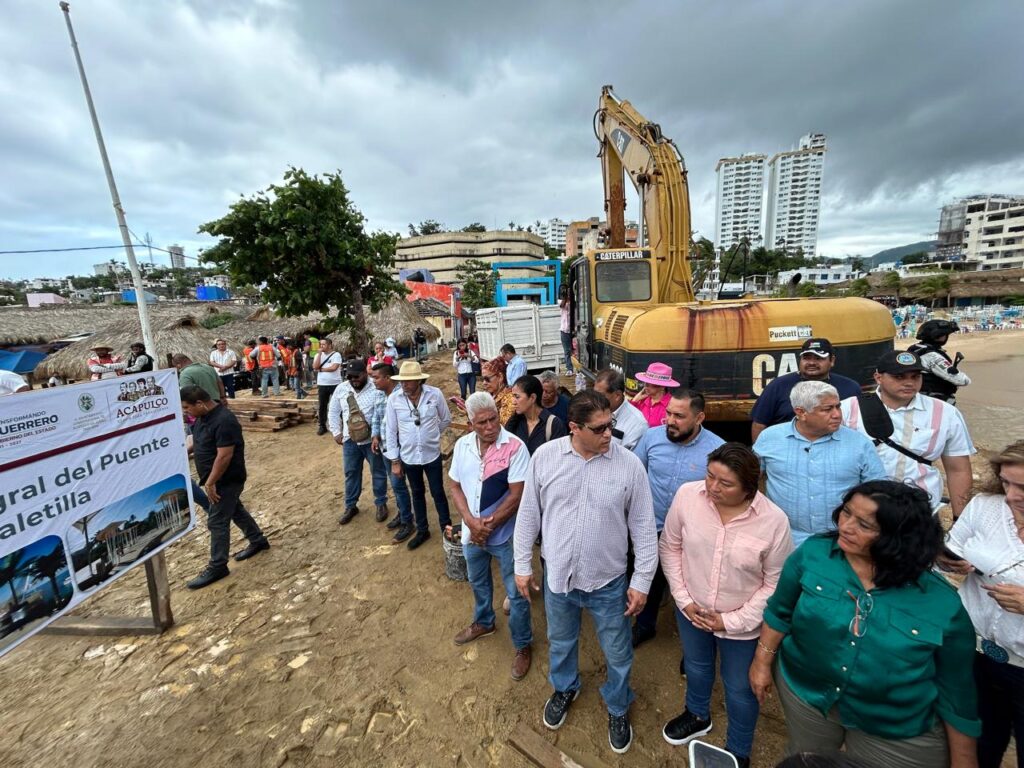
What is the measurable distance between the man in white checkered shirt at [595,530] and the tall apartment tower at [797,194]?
144186mm

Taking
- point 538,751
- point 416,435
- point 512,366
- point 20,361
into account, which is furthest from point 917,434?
point 20,361

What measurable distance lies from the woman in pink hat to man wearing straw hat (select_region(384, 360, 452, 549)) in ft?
6.19

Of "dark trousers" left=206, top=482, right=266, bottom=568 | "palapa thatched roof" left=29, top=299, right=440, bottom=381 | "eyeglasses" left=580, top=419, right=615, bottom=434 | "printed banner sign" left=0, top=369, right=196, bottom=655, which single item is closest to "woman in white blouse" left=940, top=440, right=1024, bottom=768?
"eyeglasses" left=580, top=419, right=615, bottom=434

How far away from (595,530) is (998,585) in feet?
4.59

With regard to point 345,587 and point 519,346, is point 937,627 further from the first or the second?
point 519,346

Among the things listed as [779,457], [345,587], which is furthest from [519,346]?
[779,457]

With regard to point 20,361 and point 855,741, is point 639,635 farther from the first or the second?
point 20,361

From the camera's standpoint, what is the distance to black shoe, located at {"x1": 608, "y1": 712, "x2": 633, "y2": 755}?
2.19 metres

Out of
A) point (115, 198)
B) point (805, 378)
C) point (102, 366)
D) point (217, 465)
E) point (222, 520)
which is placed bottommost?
point (222, 520)

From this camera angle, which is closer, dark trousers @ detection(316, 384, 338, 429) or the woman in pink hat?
the woman in pink hat

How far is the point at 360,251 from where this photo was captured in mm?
8242

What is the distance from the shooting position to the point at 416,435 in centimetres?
390

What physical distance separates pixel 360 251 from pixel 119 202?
23.5ft

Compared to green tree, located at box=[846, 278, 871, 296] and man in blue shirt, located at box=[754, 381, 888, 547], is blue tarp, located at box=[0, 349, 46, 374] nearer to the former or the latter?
man in blue shirt, located at box=[754, 381, 888, 547]
